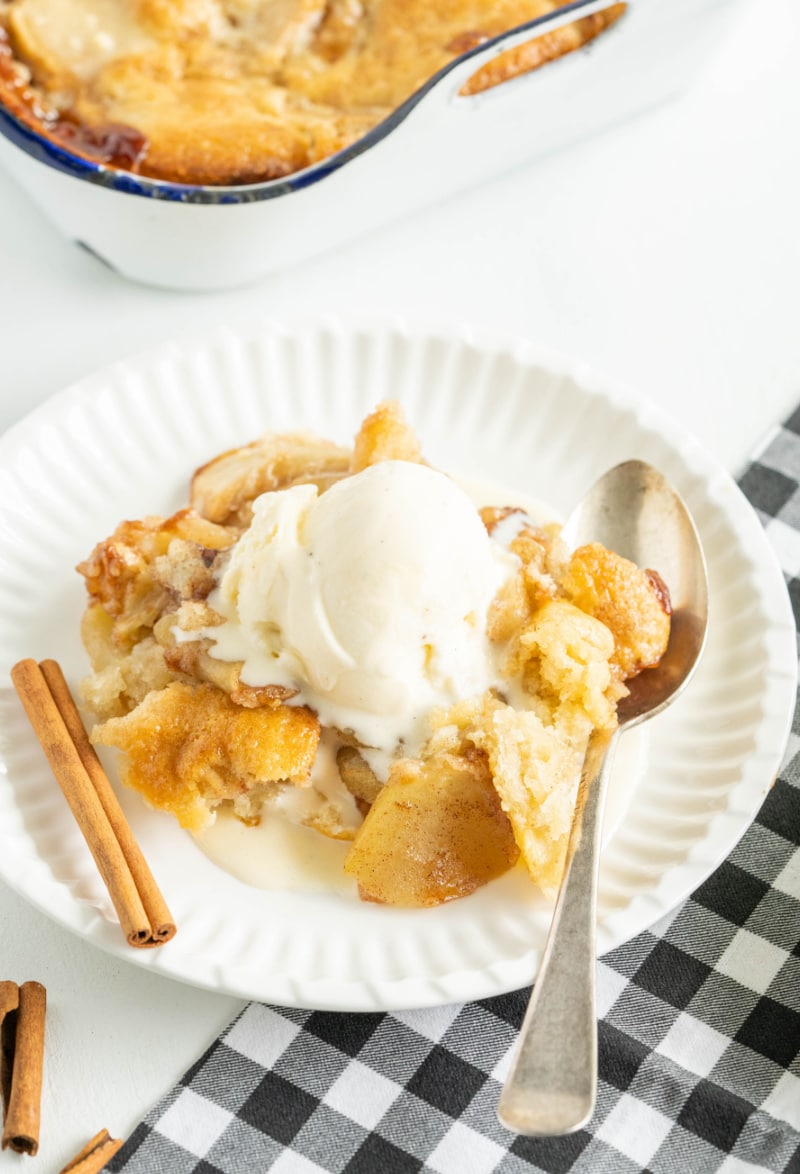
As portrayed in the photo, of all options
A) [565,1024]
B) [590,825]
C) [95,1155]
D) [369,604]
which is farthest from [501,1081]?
[369,604]

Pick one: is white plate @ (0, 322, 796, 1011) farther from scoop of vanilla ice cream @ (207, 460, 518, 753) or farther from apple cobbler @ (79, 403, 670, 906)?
scoop of vanilla ice cream @ (207, 460, 518, 753)

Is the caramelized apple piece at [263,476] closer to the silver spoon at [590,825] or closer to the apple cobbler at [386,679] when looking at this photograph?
the apple cobbler at [386,679]

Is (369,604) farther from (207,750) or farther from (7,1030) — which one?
(7,1030)

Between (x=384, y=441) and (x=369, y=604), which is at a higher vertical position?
(x=384, y=441)

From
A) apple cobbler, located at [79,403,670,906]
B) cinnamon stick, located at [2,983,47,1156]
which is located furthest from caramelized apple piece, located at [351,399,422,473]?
cinnamon stick, located at [2,983,47,1156]

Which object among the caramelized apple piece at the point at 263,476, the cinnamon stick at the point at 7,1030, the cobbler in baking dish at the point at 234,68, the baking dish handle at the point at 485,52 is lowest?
the cinnamon stick at the point at 7,1030

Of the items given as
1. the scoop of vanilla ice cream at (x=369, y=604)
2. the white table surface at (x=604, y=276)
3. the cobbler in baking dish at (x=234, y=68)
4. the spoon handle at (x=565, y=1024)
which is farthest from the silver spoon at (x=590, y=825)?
the cobbler in baking dish at (x=234, y=68)

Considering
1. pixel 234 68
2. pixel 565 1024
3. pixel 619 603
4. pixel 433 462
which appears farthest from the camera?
pixel 234 68

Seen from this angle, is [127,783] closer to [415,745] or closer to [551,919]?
[415,745]
